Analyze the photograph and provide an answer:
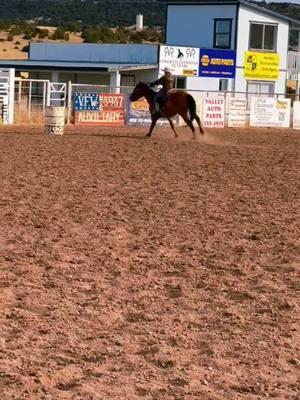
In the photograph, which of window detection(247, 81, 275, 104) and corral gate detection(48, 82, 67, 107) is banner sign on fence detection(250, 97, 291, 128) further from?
window detection(247, 81, 275, 104)

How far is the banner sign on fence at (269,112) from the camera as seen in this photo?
131 ft

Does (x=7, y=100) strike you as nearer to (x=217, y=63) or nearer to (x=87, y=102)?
(x=87, y=102)

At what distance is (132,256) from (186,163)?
1068 centimetres

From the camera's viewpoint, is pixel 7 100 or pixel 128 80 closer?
pixel 7 100

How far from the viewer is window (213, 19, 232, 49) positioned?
166 ft

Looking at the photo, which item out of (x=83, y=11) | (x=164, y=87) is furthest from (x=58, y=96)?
(x=83, y=11)

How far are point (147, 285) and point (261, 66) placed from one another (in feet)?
143

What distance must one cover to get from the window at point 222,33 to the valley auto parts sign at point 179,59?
134 inches

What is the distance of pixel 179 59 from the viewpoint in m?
47.0

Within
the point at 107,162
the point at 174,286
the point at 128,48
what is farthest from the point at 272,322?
the point at 128,48

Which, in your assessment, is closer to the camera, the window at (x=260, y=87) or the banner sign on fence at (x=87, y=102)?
the banner sign on fence at (x=87, y=102)

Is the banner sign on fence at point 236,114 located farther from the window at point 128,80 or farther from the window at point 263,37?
the window at point 263,37

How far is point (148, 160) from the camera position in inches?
829

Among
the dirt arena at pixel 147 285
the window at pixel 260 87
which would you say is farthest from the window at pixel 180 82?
the dirt arena at pixel 147 285
